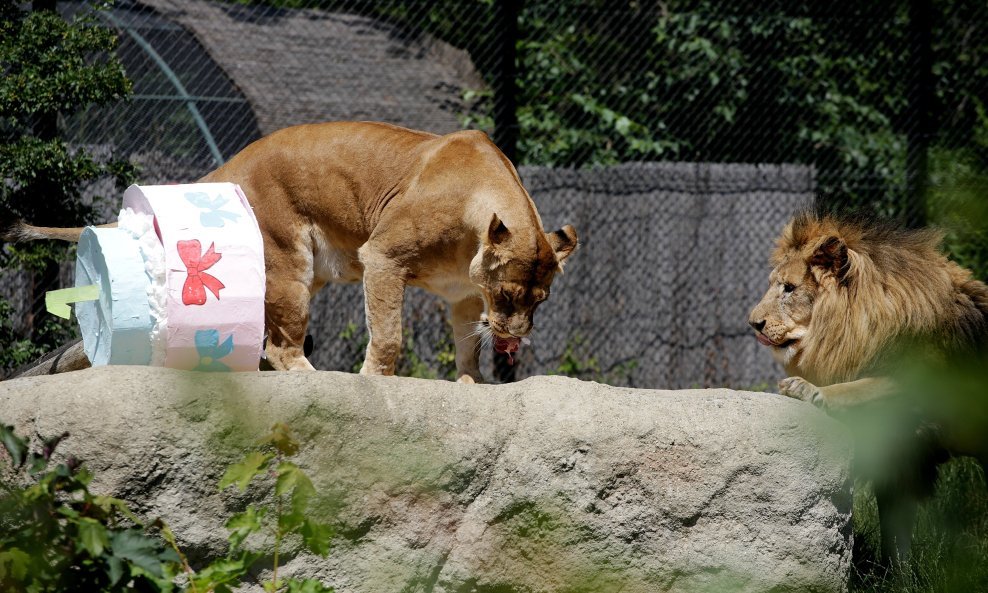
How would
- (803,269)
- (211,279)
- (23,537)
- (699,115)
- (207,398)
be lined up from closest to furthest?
(23,537) < (207,398) < (211,279) < (803,269) < (699,115)

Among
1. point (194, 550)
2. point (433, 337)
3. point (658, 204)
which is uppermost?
point (194, 550)

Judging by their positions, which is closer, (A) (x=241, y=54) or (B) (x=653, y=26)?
(A) (x=241, y=54)

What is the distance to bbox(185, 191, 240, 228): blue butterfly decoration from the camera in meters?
4.09

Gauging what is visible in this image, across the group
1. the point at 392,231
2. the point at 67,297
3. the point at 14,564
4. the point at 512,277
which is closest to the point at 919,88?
the point at 512,277

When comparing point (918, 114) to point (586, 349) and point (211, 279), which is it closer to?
point (586, 349)

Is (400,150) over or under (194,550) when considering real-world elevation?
over

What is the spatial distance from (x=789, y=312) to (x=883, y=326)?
1.34 feet

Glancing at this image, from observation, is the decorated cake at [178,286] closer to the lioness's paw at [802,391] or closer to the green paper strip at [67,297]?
the green paper strip at [67,297]

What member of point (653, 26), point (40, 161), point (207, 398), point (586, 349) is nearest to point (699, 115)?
point (653, 26)

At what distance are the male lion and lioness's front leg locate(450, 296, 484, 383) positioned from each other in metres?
1.30

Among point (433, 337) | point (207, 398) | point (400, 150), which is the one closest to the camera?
point (207, 398)

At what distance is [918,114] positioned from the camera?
28.9ft

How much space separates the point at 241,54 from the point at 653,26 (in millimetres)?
3776

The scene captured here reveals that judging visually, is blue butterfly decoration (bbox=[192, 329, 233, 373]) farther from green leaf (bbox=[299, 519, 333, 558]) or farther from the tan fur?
the tan fur
